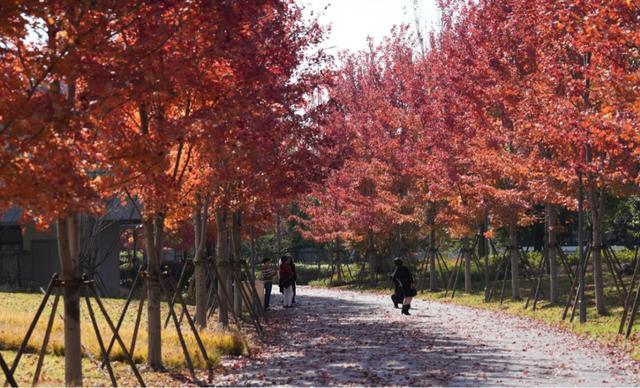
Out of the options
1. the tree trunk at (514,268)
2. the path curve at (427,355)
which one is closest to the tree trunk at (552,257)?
the path curve at (427,355)

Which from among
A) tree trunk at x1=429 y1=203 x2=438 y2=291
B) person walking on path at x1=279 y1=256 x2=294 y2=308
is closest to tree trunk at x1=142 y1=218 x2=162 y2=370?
person walking on path at x1=279 y1=256 x2=294 y2=308

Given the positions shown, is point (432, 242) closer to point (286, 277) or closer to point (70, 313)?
point (286, 277)

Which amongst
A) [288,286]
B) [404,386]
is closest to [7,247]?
[288,286]

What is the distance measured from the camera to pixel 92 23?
10.8 meters

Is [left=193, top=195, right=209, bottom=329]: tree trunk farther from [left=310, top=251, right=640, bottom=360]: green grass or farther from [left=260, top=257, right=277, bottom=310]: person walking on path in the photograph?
[left=260, top=257, right=277, bottom=310]: person walking on path

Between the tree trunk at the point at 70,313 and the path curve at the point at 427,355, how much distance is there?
235cm

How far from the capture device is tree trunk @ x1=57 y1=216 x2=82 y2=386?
1187 centimetres

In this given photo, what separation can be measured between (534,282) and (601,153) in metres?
11.7

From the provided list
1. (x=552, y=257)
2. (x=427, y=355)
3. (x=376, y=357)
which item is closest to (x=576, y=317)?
(x=552, y=257)

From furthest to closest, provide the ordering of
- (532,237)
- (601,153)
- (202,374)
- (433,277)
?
(532,237)
(433,277)
(601,153)
(202,374)

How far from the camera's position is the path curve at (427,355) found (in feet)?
43.5

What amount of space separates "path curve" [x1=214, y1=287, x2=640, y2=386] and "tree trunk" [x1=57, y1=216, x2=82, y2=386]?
235 centimetres

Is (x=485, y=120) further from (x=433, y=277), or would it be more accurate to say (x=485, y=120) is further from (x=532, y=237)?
(x=532, y=237)

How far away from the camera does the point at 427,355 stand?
16.3 metres
